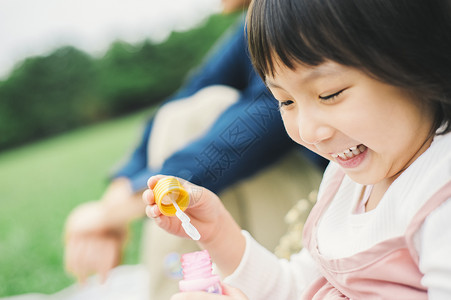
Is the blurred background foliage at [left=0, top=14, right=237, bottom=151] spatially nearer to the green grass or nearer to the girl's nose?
the green grass

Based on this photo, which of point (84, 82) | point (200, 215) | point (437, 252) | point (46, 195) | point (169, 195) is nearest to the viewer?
point (437, 252)

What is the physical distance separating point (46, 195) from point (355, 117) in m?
4.25

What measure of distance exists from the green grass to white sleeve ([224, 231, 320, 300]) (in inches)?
43.0

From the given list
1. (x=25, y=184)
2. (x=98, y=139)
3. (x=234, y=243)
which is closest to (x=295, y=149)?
(x=234, y=243)

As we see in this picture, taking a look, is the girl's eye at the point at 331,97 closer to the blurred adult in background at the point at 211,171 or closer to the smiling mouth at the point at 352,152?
the smiling mouth at the point at 352,152

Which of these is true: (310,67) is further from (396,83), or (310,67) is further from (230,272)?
(230,272)

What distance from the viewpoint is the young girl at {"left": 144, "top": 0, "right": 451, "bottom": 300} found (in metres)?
0.55

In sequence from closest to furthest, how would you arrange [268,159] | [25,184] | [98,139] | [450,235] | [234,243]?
1. [450,235]
2. [234,243]
3. [268,159]
4. [25,184]
5. [98,139]

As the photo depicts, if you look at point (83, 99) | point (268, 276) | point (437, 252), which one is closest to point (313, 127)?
point (437, 252)

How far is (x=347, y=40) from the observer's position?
1.83 ft

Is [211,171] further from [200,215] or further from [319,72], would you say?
[319,72]

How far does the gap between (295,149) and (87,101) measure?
8.59 metres

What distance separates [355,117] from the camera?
0.58 m

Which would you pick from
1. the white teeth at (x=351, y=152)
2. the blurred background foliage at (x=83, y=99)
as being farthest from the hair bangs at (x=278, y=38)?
the blurred background foliage at (x=83, y=99)
